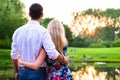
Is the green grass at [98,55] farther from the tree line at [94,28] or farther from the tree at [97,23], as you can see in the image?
the tree at [97,23]

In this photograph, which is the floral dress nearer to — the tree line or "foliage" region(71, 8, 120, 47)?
the tree line

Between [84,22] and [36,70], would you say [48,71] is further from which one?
[84,22]

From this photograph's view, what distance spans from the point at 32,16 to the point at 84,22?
100174 millimetres

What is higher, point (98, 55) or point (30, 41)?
point (30, 41)

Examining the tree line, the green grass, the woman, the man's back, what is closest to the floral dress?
the woman

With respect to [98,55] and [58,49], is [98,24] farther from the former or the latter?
[58,49]

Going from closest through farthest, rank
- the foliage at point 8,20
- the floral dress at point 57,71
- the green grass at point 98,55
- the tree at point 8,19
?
1. the floral dress at point 57,71
2. the foliage at point 8,20
3. the tree at point 8,19
4. the green grass at point 98,55

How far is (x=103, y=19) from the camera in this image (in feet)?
352

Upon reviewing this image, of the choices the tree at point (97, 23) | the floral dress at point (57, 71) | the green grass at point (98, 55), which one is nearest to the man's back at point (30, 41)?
the floral dress at point (57, 71)

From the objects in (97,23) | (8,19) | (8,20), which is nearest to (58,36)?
(8,19)

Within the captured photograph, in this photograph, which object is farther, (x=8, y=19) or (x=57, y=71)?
(x=8, y=19)

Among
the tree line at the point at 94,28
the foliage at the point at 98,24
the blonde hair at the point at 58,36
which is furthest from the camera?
the foliage at the point at 98,24

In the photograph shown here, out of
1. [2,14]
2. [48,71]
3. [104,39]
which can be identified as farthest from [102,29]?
[48,71]

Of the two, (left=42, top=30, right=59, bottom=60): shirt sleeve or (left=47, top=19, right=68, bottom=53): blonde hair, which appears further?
(left=47, top=19, right=68, bottom=53): blonde hair
